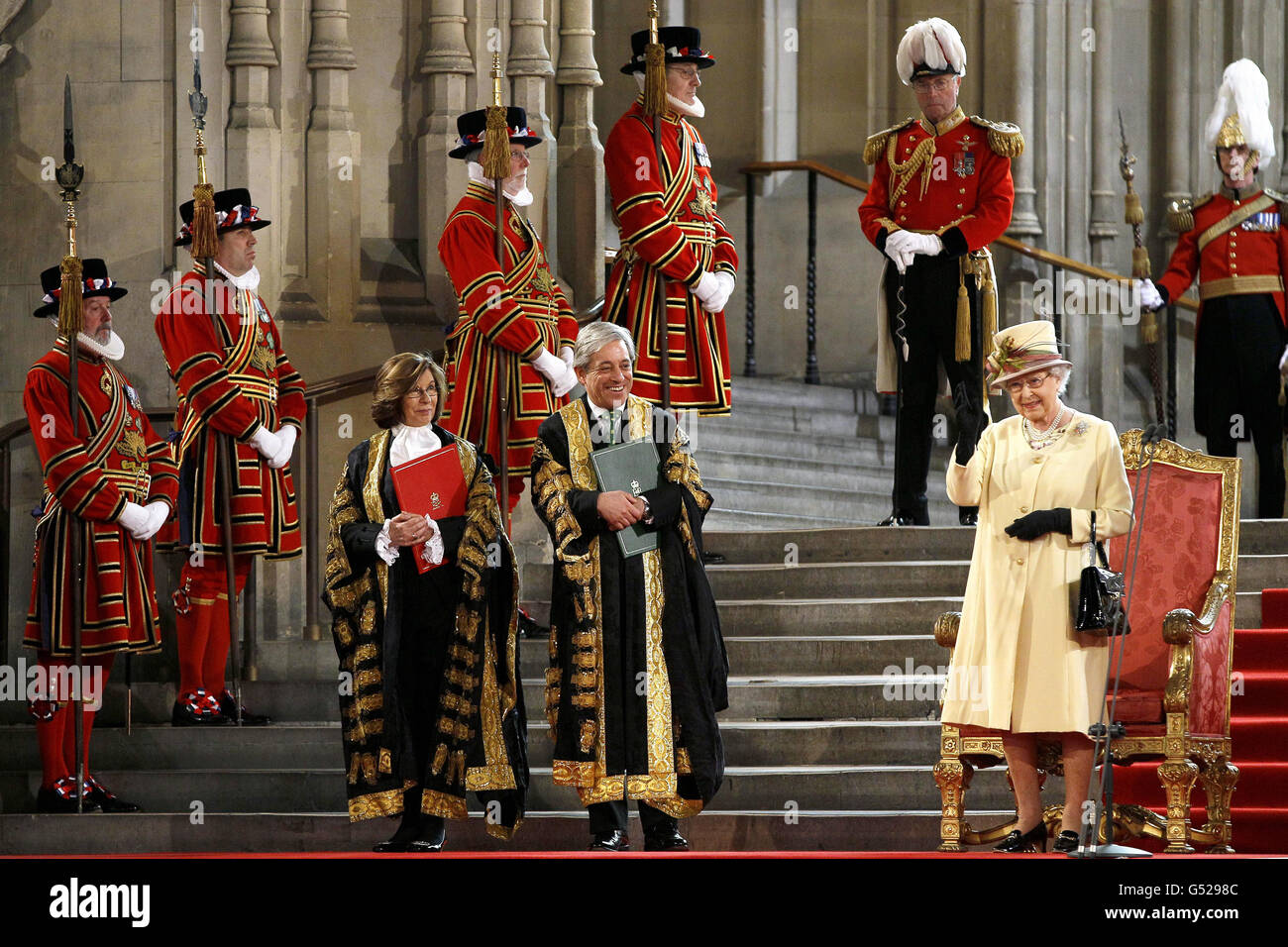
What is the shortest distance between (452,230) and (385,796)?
2616mm

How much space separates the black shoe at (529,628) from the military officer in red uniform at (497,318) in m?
0.46

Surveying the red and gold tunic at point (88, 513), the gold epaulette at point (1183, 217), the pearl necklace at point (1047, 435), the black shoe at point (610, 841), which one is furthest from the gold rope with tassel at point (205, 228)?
the gold epaulette at point (1183, 217)

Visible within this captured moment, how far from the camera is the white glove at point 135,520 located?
27.1 ft

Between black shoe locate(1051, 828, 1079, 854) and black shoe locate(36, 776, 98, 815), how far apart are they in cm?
333

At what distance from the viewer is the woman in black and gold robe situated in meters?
6.99

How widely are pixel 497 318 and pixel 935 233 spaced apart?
1.83m

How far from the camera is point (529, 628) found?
8609 mm

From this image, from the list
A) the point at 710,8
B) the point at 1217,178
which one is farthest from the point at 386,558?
the point at 1217,178

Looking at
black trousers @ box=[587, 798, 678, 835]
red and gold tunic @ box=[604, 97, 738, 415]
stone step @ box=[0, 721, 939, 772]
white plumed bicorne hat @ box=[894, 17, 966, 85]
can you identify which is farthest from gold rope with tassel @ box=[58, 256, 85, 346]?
white plumed bicorne hat @ box=[894, 17, 966, 85]

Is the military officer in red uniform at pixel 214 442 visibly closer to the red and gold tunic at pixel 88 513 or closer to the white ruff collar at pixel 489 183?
the red and gold tunic at pixel 88 513

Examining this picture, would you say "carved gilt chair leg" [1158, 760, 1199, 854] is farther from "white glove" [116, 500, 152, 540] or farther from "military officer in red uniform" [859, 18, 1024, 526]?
"white glove" [116, 500, 152, 540]

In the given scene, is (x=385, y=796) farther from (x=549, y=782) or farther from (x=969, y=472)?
(x=969, y=472)
